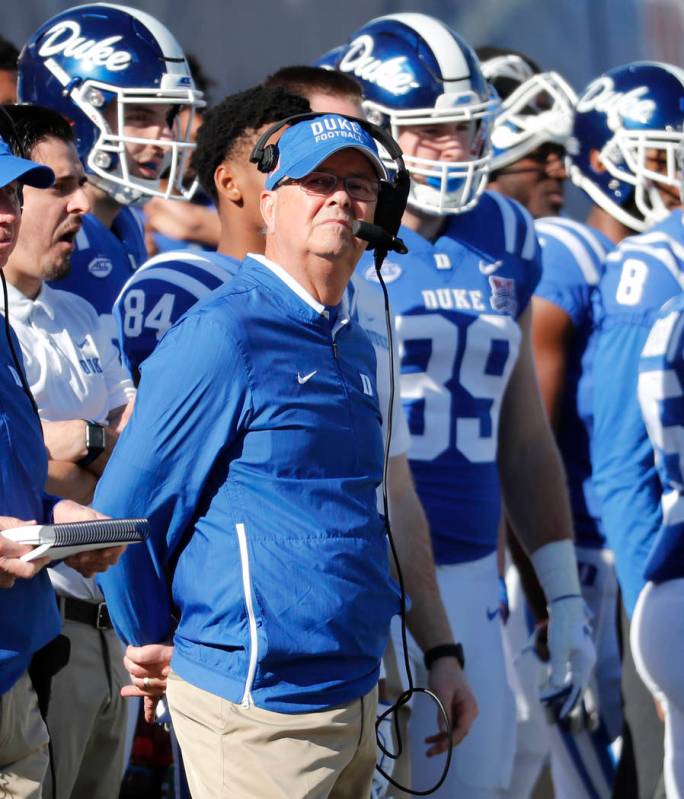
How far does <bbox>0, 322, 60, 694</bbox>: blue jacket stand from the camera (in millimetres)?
2484

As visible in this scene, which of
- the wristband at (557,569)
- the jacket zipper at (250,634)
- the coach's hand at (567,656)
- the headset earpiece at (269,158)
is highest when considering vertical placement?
the headset earpiece at (269,158)

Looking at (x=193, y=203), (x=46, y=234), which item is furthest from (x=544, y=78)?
(x=46, y=234)

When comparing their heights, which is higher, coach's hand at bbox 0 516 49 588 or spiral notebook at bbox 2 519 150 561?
spiral notebook at bbox 2 519 150 561

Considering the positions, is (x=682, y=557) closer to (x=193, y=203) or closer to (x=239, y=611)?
(x=239, y=611)

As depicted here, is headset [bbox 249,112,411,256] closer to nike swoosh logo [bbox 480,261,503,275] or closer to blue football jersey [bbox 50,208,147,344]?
blue football jersey [bbox 50,208,147,344]

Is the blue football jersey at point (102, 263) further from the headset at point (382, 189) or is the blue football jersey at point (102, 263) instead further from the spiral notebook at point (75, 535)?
the spiral notebook at point (75, 535)

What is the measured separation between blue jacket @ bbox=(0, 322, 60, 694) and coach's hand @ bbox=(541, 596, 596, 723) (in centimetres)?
151

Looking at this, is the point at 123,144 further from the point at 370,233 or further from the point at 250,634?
the point at 250,634

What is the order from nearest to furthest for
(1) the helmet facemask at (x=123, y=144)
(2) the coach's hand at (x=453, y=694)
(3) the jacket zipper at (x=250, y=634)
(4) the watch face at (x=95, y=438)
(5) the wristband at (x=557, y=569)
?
(3) the jacket zipper at (x=250, y=634) < (4) the watch face at (x=95, y=438) < (2) the coach's hand at (x=453, y=694) < (5) the wristband at (x=557, y=569) < (1) the helmet facemask at (x=123, y=144)

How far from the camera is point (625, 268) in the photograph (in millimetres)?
4375

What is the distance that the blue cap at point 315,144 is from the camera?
8.54 ft

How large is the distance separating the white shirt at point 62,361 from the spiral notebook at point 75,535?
0.88 m

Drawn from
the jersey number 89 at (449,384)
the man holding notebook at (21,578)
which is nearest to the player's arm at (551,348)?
the jersey number 89 at (449,384)

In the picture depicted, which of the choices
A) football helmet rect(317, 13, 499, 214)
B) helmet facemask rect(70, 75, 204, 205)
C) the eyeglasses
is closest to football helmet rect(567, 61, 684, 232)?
football helmet rect(317, 13, 499, 214)
